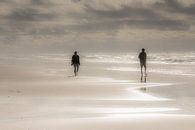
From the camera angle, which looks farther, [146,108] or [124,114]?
[146,108]

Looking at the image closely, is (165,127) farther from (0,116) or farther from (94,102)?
(94,102)

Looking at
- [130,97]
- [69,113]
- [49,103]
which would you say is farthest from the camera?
[130,97]

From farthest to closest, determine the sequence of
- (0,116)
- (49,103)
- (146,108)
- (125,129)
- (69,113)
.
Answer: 1. (49,103)
2. (146,108)
3. (69,113)
4. (0,116)
5. (125,129)

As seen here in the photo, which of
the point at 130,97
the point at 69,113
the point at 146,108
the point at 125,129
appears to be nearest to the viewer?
the point at 125,129

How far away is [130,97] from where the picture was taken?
55.0 ft

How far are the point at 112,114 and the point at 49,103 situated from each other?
320cm

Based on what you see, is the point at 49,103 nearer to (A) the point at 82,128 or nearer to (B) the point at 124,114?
(B) the point at 124,114

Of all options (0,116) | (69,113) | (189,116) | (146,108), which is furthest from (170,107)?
(0,116)

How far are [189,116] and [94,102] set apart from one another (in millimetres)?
4355

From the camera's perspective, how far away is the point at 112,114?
38.2ft

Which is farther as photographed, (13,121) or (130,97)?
(130,97)

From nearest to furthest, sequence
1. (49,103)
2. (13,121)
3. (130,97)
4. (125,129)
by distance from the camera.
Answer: (125,129), (13,121), (49,103), (130,97)

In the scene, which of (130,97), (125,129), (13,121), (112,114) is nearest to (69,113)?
(112,114)

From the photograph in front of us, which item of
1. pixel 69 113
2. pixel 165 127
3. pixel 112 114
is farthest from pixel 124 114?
pixel 165 127
